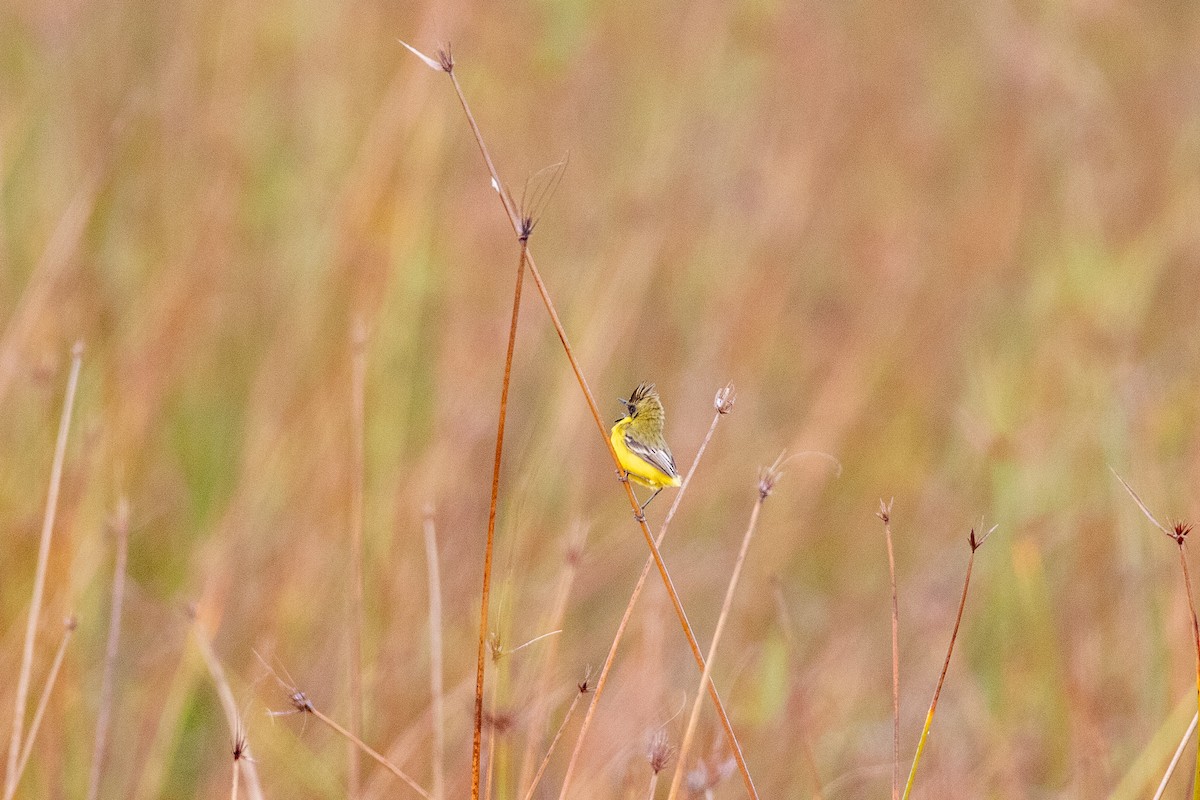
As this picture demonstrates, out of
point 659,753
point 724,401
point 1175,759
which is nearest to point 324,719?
point 659,753

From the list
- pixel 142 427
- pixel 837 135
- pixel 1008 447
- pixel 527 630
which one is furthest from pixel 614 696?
pixel 837 135

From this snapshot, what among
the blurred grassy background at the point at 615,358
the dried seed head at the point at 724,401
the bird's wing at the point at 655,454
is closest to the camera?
the dried seed head at the point at 724,401

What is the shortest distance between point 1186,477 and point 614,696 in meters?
1.50

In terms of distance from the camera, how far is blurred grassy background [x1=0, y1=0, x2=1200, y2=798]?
2.30 m

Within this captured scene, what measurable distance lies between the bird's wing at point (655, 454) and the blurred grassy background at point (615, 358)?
1.37ft

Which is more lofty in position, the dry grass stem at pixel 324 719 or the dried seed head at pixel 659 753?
the dried seed head at pixel 659 753

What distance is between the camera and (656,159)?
3385mm

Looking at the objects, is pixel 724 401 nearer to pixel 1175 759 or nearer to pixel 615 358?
pixel 1175 759

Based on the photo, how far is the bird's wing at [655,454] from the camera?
1326mm

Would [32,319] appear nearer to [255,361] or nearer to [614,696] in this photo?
[255,361]

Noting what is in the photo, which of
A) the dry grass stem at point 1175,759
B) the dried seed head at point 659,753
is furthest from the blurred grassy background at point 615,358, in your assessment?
the dry grass stem at point 1175,759

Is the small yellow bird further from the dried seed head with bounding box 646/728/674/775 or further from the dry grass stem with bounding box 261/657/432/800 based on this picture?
the dry grass stem with bounding box 261/657/432/800

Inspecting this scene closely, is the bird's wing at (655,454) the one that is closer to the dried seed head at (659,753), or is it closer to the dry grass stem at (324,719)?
the dried seed head at (659,753)

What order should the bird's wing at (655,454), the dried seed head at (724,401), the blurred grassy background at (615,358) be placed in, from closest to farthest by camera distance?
1. the dried seed head at (724,401)
2. the bird's wing at (655,454)
3. the blurred grassy background at (615,358)
